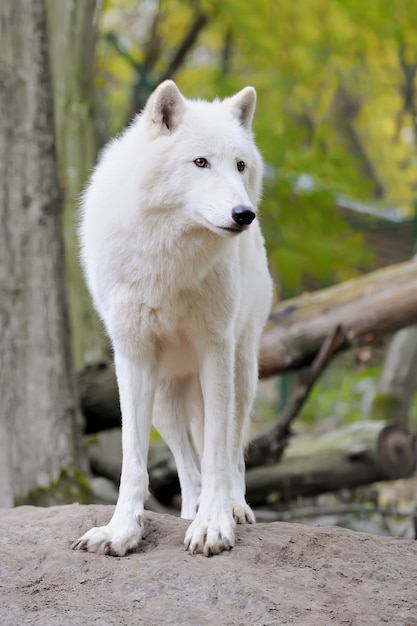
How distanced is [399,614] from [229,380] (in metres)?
1.47

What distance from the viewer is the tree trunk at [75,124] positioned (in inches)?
354

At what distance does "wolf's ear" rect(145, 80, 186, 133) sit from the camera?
13.2 feet

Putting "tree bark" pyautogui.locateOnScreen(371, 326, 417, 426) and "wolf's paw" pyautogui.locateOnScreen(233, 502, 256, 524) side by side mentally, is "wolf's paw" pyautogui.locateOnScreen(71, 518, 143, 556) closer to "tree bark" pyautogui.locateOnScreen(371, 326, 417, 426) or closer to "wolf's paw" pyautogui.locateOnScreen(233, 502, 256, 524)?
"wolf's paw" pyautogui.locateOnScreen(233, 502, 256, 524)

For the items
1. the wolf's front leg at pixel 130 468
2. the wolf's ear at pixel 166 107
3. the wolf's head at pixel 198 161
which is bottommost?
the wolf's front leg at pixel 130 468

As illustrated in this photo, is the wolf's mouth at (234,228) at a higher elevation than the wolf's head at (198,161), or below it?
below

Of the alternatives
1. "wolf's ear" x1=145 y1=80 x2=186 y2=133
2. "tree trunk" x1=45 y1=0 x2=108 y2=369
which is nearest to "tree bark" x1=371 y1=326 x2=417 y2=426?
"tree trunk" x1=45 y1=0 x2=108 y2=369

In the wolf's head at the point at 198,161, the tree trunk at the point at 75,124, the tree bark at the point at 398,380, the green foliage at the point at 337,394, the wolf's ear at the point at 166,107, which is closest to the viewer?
the wolf's head at the point at 198,161

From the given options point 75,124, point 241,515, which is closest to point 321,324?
point 241,515

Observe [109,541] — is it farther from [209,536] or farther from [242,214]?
[242,214]

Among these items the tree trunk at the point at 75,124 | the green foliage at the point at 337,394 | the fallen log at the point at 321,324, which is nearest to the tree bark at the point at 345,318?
the fallen log at the point at 321,324

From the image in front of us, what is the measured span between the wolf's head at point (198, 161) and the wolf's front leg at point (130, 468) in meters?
0.83

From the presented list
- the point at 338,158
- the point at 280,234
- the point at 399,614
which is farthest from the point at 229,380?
the point at 338,158

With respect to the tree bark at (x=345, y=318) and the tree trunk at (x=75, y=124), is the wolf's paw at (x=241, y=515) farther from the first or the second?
the tree trunk at (x=75, y=124)

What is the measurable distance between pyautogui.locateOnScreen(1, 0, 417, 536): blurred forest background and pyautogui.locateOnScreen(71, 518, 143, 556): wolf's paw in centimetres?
283
